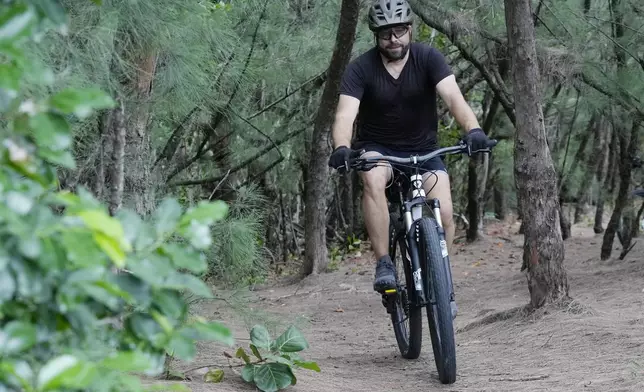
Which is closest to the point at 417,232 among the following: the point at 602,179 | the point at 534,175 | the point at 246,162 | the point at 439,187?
the point at 439,187

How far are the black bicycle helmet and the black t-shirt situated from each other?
0.23 meters

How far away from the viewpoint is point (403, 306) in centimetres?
527

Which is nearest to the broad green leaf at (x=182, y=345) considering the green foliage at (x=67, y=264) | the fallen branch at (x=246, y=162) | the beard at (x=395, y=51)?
the green foliage at (x=67, y=264)

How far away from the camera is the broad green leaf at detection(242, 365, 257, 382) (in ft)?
13.6

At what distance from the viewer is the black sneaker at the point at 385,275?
4.98 metres

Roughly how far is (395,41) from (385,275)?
1.39m

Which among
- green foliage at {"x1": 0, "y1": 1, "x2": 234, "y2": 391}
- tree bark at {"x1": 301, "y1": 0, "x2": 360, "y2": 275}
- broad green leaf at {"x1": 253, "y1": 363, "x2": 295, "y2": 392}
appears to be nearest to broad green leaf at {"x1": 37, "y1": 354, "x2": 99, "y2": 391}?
green foliage at {"x1": 0, "y1": 1, "x2": 234, "y2": 391}

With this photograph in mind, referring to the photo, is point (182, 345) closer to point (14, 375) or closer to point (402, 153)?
point (14, 375)

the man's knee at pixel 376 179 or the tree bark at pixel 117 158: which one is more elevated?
the tree bark at pixel 117 158

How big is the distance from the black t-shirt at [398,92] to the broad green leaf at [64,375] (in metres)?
4.06

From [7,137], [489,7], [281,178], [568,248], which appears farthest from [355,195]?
[7,137]

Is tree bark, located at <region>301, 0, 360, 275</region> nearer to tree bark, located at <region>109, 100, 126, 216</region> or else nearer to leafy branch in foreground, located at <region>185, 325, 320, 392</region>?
tree bark, located at <region>109, 100, 126, 216</region>

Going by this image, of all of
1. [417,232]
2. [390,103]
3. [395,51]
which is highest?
[395,51]

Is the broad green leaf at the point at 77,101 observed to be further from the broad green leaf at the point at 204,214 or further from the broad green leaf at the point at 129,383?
the broad green leaf at the point at 129,383
